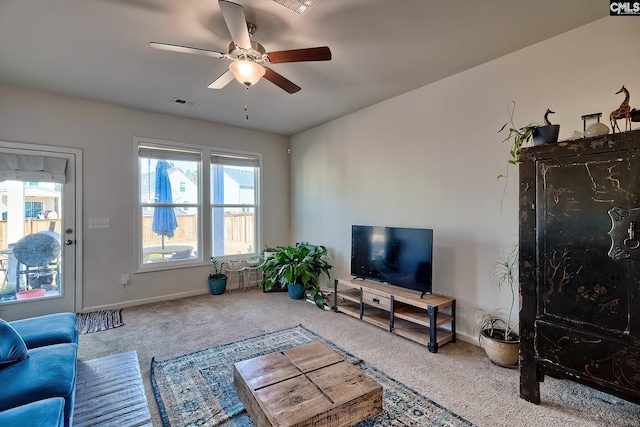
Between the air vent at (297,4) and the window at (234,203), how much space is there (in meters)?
3.22

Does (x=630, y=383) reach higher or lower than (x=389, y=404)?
higher

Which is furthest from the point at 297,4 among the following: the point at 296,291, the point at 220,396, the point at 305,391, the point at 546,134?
the point at 296,291

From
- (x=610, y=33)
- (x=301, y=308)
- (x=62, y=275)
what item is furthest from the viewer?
(x=301, y=308)

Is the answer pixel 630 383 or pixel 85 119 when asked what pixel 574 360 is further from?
pixel 85 119

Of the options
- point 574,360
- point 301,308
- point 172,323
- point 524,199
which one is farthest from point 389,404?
point 172,323

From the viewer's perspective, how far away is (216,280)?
4688mm

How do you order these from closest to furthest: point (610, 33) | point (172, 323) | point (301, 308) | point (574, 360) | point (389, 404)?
point (574, 360), point (389, 404), point (610, 33), point (172, 323), point (301, 308)

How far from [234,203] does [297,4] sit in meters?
3.61

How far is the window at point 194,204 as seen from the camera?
4.41 meters

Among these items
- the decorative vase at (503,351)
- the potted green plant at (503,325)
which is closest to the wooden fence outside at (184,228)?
the potted green plant at (503,325)

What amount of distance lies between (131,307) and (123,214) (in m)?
1.28

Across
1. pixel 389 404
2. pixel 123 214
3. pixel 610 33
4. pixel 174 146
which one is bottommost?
pixel 389 404

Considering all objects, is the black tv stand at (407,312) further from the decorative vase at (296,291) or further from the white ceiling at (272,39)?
the white ceiling at (272,39)

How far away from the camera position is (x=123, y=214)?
4172mm
